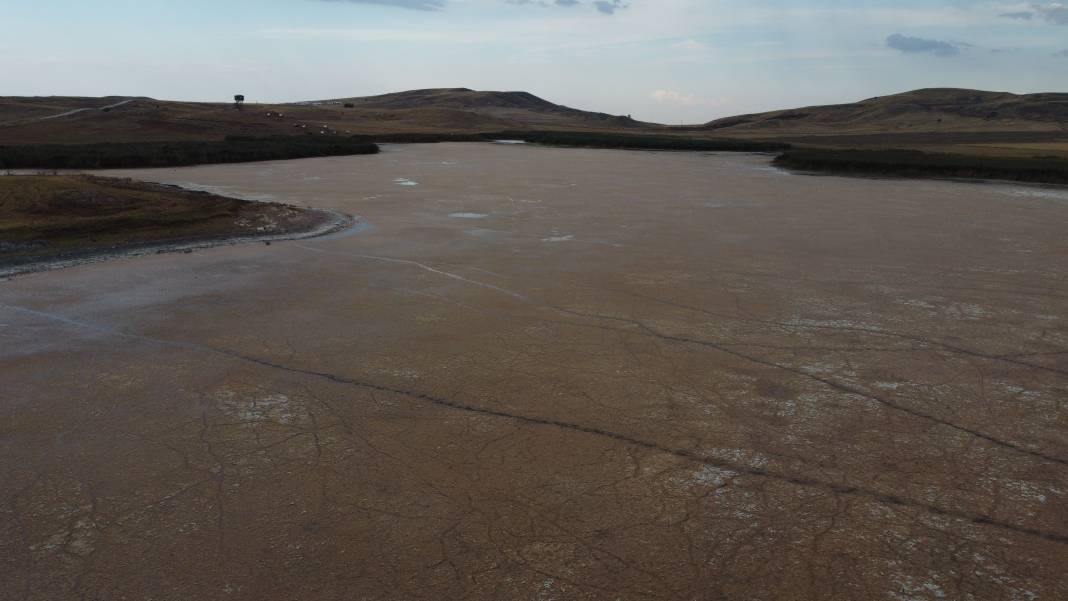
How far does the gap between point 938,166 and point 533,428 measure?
990 inches

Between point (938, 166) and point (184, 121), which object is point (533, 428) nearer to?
point (938, 166)

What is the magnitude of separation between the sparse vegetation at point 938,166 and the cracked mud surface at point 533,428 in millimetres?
15860

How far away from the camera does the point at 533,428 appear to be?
4.99 metres

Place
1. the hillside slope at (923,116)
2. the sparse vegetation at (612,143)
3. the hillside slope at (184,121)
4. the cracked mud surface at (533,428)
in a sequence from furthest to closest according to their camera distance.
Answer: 1. the hillside slope at (923,116)
2. the sparse vegetation at (612,143)
3. the hillside slope at (184,121)
4. the cracked mud surface at (533,428)

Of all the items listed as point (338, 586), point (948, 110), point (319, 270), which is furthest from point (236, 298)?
point (948, 110)

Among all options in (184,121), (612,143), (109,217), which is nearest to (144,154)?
(109,217)

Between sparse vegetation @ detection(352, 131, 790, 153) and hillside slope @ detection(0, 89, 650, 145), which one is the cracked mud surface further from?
sparse vegetation @ detection(352, 131, 790, 153)

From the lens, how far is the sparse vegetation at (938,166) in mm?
23562

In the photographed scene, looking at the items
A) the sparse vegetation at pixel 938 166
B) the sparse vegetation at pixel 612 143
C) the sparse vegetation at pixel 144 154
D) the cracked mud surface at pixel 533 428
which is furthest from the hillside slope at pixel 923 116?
the cracked mud surface at pixel 533 428

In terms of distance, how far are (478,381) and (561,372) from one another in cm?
67

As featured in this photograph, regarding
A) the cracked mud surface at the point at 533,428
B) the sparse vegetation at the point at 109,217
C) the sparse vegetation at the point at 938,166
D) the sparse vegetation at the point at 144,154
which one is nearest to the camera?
the cracked mud surface at the point at 533,428

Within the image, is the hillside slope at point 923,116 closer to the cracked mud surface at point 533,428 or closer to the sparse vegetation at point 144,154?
the sparse vegetation at point 144,154

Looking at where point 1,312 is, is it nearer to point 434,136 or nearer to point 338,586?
point 338,586

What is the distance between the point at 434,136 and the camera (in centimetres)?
4825
